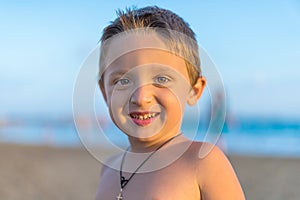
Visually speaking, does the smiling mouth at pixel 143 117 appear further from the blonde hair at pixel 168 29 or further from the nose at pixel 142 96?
the blonde hair at pixel 168 29

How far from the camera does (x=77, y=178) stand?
31.0 feet

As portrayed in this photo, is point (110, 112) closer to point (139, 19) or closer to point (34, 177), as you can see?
point (139, 19)

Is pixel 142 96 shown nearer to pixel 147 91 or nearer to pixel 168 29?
pixel 147 91

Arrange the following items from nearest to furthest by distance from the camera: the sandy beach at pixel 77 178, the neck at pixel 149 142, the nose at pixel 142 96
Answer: the nose at pixel 142 96 → the neck at pixel 149 142 → the sandy beach at pixel 77 178

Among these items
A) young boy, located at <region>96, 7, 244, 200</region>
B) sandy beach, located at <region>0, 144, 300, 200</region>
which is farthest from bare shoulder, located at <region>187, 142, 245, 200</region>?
sandy beach, located at <region>0, 144, 300, 200</region>

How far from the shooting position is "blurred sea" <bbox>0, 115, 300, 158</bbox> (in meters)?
17.6

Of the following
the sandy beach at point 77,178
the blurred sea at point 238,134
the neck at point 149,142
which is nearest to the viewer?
the neck at point 149,142

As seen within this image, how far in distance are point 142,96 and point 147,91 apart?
19mm

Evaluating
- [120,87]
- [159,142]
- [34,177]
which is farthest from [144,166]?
[34,177]

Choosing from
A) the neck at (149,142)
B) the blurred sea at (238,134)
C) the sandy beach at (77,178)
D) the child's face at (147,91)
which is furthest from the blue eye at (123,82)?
the blurred sea at (238,134)

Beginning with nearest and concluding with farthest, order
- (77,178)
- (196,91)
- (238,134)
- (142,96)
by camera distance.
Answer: (142,96) < (196,91) < (77,178) < (238,134)

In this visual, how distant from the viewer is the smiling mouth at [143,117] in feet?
4.28

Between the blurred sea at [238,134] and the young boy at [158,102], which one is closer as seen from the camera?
the young boy at [158,102]

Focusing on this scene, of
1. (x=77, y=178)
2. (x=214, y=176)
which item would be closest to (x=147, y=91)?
(x=214, y=176)
